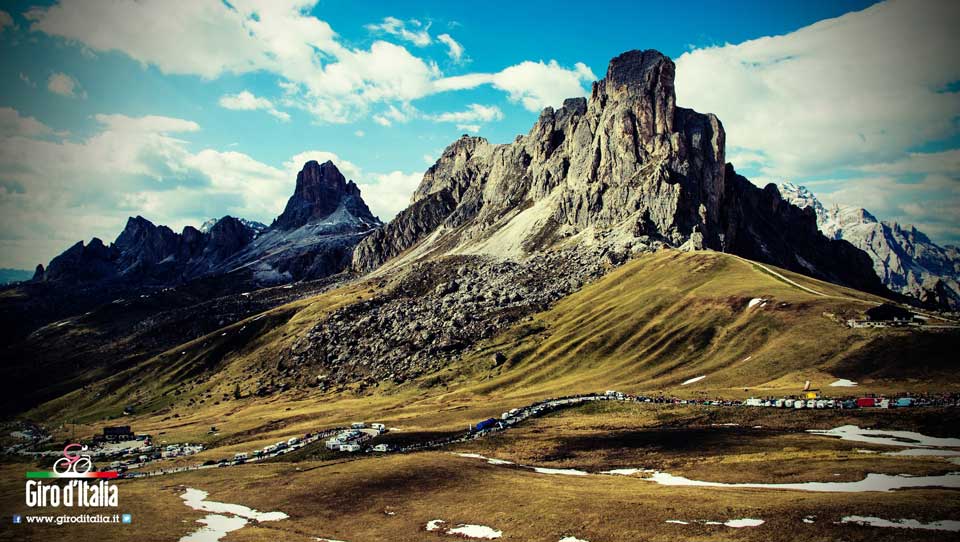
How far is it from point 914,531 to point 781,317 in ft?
355

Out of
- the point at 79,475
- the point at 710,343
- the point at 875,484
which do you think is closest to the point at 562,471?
the point at 875,484

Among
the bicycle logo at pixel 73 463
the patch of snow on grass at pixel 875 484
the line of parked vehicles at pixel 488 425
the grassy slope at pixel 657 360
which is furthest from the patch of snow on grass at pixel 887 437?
the bicycle logo at pixel 73 463

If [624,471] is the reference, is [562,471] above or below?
below

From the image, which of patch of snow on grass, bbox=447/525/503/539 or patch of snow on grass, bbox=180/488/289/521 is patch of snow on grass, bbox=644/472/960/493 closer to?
patch of snow on grass, bbox=447/525/503/539

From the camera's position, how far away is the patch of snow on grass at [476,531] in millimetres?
52178

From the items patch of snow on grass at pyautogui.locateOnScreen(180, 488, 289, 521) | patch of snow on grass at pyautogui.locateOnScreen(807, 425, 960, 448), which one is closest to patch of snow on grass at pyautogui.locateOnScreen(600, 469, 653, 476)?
patch of snow on grass at pyautogui.locateOnScreen(807, 425, 960, 448)

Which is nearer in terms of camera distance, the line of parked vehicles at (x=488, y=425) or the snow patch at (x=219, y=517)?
the snow patch at (x=219, y=517)

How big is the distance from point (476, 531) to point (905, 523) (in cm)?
3441

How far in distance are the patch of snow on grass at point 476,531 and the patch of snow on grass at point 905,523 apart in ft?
93.6

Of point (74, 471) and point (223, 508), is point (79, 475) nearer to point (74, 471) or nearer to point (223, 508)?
point (74, 471)

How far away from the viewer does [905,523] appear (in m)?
41.7

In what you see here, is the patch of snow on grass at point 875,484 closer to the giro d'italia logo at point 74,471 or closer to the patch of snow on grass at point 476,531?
the patch of snow on grass at point 476,531

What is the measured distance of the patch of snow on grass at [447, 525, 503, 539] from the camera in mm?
52178

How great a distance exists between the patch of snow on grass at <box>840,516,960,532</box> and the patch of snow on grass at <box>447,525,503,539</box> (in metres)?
28.5
